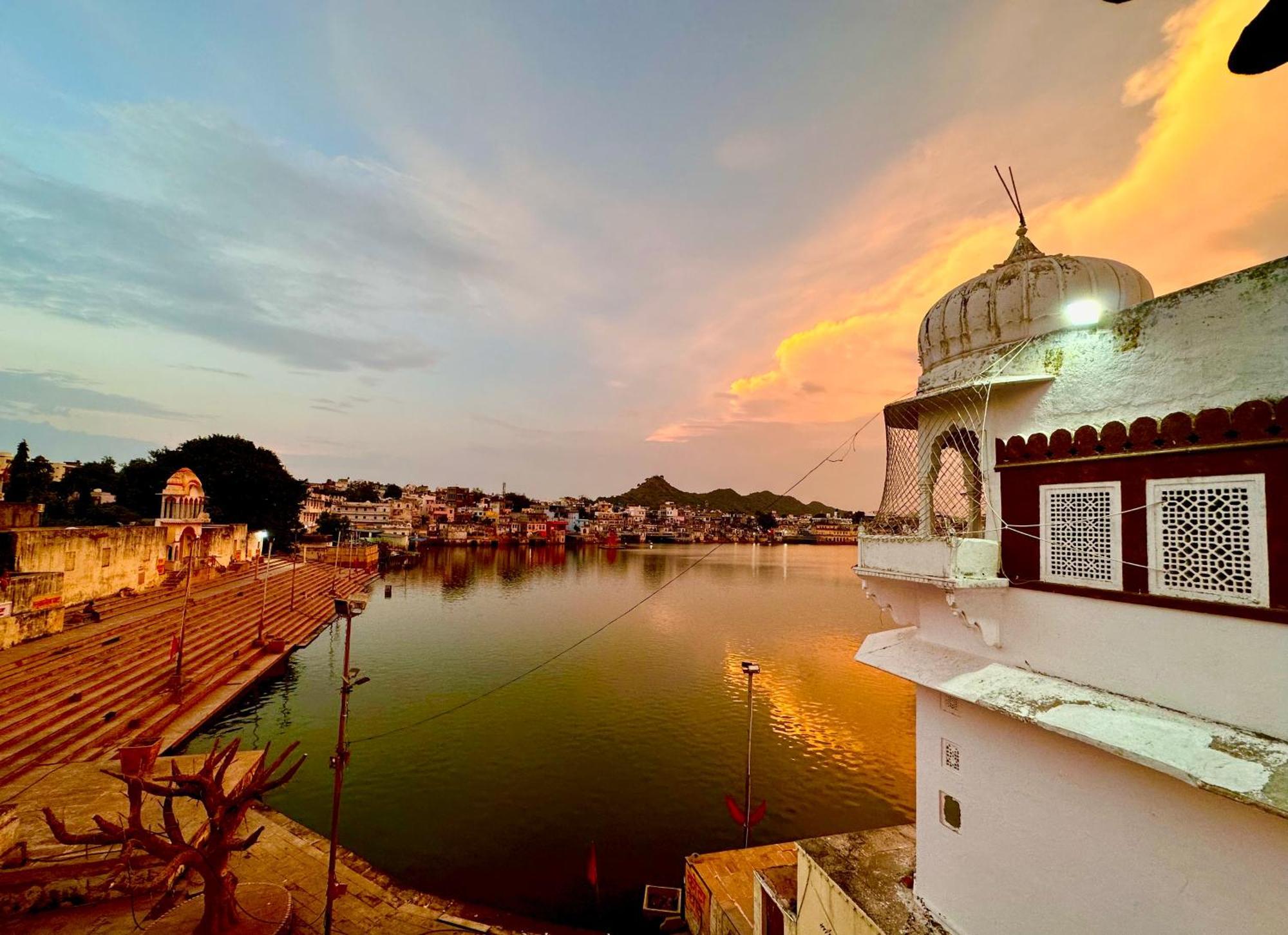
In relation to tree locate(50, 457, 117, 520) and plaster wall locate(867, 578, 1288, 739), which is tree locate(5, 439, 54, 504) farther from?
plaster wall locate(867, 578, 1288, 739)

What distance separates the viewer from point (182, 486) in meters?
43.4

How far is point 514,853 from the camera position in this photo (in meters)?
15.6

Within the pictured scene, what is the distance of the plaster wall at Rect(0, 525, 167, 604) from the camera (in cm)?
2573

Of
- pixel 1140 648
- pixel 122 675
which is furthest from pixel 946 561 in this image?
pixel 122 675

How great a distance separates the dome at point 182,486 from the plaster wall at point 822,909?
52423 millimetres

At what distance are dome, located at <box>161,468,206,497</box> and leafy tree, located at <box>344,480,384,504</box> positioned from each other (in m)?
113

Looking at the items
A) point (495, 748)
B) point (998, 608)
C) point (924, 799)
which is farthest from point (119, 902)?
point (998, 608)

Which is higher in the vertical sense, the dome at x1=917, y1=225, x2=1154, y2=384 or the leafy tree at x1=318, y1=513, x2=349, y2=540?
the dome at x1=917, y1=225, x2=1154, y2=384

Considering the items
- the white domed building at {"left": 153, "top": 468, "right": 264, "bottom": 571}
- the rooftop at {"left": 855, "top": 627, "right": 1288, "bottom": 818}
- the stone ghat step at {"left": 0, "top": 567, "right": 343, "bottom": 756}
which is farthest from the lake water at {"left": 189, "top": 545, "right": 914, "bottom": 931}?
the white domed building at {"left": 153, "top": 468, "right": 264, "bottom": 571}

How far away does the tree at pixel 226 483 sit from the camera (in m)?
61.2

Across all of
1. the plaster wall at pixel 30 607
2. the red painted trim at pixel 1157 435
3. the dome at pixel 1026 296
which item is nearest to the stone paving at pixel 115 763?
the plaster wall at pixel 30 607

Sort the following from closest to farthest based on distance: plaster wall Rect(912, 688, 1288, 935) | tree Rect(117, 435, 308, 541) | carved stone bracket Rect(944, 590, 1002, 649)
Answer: plaster wall Rect(912, 688, 1288, 935) < carved stone bracket Rect(944, 590, 1002, 649) < tree Rect(117, 435, 308, 541)

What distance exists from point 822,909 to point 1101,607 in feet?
20.0

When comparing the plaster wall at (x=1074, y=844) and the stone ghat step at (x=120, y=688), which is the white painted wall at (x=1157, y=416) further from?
the stone ghat step at (x=120, y=688)
